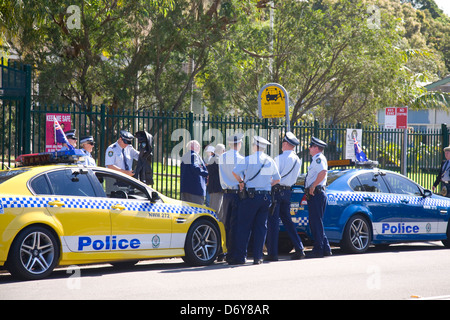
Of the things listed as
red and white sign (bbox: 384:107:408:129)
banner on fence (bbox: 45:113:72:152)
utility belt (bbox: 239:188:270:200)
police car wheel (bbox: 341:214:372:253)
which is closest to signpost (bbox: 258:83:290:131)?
police car wheel (bbox: 341:214:372:253)

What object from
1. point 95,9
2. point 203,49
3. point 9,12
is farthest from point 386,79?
point 9,12

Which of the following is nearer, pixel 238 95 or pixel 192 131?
pixel 192 131

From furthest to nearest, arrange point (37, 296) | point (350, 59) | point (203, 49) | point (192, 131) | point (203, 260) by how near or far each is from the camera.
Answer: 1. point (350, 59)
2. point (203, 49)
3. point (192, 131)
4. point (203, 260)
5. point (37, 296)

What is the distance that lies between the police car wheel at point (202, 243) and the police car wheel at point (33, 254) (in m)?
2.09

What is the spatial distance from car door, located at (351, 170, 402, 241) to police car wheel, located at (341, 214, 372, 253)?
17 cm

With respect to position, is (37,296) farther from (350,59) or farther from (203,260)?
(350,59)

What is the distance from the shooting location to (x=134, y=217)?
8.95m

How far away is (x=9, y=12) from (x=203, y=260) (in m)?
8.09

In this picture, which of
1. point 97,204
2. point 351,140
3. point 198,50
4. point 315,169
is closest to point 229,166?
point 315,169

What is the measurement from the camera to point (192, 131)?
13.9 m

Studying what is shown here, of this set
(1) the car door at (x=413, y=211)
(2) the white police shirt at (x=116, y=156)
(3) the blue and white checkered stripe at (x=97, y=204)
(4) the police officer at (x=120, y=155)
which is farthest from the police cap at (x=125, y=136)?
(1) the car door at (x=413, y=211)

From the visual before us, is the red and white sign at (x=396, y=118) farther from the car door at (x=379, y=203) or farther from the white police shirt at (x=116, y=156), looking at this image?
the white police shirt at (x=116, y=156)

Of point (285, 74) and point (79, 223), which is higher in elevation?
point (285, 74)

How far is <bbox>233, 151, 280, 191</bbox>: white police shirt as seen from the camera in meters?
9.80
